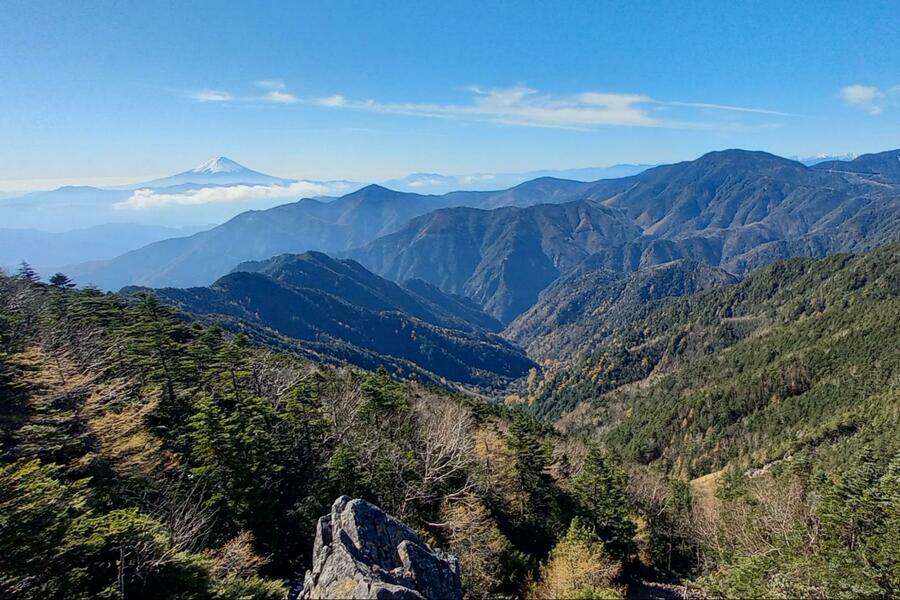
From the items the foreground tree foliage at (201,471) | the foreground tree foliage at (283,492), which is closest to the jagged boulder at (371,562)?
the foreground tree foliage at (201,471)

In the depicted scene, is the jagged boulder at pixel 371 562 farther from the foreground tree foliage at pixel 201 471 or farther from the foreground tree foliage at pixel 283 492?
the foreground tree foliage at pixel 283 492

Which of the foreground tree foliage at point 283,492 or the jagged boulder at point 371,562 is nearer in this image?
the jagged boulder at point 371,562

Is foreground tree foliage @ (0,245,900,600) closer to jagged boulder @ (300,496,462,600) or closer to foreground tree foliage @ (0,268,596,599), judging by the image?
foreground tree foliage @ (0,268,596,599)

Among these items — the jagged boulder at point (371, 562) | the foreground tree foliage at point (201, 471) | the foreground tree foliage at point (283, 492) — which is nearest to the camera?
the jagged boulder at point (371, 562)

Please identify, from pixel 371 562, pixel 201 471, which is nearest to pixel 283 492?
pixel 201 471

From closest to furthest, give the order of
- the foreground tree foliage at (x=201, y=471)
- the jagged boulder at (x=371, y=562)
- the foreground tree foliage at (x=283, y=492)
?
the jagged boulder at (x=371, y=562) → the foreground tree foliage at (x=201, y=471) → the foreground tree foliage at (x=283, y=492)

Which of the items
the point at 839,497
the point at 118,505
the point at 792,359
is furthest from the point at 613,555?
the point at 792,359

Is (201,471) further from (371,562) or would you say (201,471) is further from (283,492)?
(371,562)

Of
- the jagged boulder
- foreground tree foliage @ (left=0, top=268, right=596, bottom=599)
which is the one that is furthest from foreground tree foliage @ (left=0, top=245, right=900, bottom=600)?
the jagged boulder
